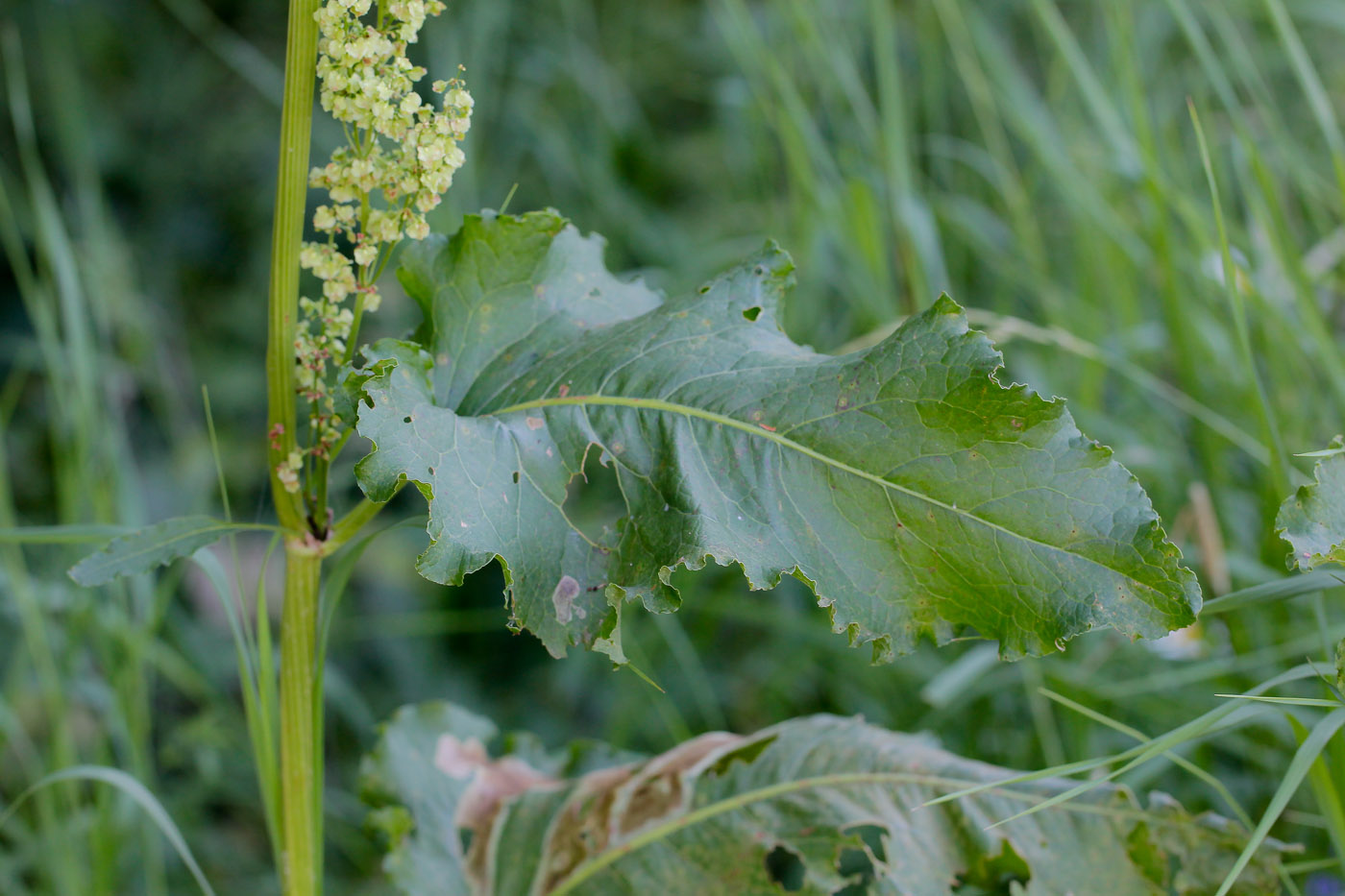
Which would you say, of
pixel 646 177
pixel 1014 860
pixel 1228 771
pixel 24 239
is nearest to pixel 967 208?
pixel 646 177

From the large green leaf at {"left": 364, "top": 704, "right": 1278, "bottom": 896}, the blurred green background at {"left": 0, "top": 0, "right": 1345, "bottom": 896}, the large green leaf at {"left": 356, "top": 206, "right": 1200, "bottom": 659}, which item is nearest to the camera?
the large green leaf at {"left": 356, "top": 206, "right": 1200, "bottom": 659}

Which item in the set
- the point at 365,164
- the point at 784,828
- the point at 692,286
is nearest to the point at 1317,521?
the point at 784,828

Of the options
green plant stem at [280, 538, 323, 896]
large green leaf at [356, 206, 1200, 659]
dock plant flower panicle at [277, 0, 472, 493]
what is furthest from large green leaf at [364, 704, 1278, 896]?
dock plant flower panicle at [277, 0, 472, 493]

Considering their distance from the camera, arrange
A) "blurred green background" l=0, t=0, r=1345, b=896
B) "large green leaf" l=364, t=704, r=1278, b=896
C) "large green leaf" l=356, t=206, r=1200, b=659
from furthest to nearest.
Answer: "blurred green background" l=0, t=0, r=1345, b=896 < "large green leaf" l=364, t=704, r=1278, b=896 < "large green leaf" l=356, t=206, r=1200, b=659

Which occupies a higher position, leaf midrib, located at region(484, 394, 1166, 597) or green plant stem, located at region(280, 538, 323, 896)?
leaf midrib, located at region(484, 394, 1166, 597)

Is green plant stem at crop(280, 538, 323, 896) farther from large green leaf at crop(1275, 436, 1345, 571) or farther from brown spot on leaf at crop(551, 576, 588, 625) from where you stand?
large green leaf at crop(1275, 436, 1345, 571)

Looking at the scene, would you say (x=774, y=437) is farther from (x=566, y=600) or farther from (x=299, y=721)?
(x=299, y=721)

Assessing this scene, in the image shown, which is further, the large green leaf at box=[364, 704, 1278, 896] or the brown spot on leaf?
the large green leaf at box=[364, 704, 1278, 896]
